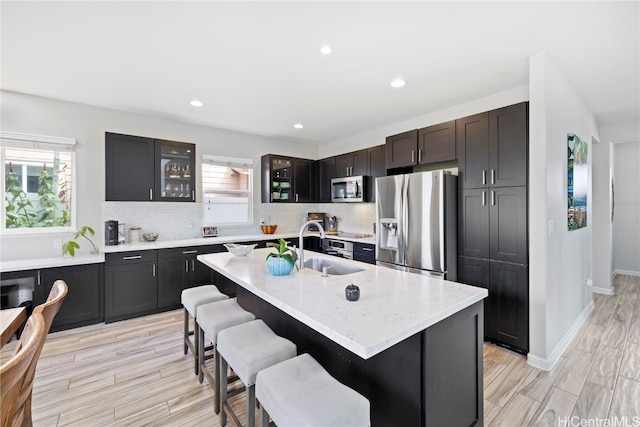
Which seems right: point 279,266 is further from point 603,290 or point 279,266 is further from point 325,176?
point 603,290

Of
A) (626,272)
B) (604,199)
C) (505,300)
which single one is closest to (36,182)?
(505,300)

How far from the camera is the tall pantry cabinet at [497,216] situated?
2641mm

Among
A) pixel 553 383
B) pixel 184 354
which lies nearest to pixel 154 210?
pixel 184 354

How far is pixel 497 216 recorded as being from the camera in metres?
2.81

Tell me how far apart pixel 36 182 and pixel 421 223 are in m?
4.67

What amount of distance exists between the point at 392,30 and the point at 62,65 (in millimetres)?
2997

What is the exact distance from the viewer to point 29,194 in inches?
133

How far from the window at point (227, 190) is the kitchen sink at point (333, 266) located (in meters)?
2.58

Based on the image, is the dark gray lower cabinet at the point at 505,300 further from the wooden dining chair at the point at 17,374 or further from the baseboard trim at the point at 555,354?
the wooden dining chair at the point at 17,374

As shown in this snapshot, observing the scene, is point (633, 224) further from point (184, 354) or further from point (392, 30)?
point (184, 354)

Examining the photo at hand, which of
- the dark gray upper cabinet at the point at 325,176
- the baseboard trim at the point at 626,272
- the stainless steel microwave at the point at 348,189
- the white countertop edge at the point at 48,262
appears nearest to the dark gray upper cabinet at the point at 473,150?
the stainless steel microwave at the point at 348,189

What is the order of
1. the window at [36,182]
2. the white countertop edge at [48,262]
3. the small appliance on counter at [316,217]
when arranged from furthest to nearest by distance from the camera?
the small appliance on counter at [316,217], the window at [36,182], the white countertop edge at [48,262]

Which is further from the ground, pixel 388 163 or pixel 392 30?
pixel 392 30

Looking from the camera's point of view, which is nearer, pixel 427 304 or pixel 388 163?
pixel 427 304
